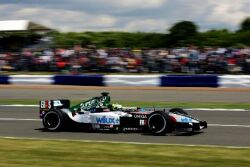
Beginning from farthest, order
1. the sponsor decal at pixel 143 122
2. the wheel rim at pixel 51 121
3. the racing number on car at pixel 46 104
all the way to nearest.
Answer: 1. the racing number on car at pixel 46 104
2. the wheel rim at pixel 51 121
3. the sponsor decal at pixel 143 122

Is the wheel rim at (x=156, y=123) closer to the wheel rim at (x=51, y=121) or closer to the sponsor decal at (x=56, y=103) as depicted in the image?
the wheel rim at (x=51, y=121)

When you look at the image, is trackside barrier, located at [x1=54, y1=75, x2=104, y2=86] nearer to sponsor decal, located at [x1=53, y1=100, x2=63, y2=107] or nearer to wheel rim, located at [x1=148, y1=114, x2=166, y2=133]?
sponsor decal, located at [x1=53, y1=100, x2=63, y2=107]

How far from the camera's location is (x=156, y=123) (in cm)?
Answer: 1114

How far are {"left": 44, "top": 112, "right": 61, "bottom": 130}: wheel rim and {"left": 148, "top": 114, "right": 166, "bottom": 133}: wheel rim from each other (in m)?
2.11

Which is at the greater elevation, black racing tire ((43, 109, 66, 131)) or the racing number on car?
the racing number on car

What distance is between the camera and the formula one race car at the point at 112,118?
1105 cm

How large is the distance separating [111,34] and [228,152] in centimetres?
4760

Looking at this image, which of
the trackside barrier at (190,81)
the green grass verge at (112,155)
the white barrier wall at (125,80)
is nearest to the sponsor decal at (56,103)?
the green grass verge at (112,155)

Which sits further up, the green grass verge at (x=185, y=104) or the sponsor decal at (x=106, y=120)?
→ the green grass verge at (x=185, y=104)

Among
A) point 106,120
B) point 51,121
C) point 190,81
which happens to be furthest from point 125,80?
point 106,120

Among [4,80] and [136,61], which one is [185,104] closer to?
[136,61]

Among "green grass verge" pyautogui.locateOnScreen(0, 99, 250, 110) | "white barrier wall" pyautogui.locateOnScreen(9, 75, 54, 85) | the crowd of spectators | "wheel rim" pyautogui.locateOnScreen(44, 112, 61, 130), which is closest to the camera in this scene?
"wheel rim" pyautogui.locateOnScreen(44, 112, 61, 130)

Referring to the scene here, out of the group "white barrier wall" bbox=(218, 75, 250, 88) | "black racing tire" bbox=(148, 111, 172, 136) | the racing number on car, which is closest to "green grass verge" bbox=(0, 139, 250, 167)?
"black racing tire" bbox=(148, 111, 172, 136)

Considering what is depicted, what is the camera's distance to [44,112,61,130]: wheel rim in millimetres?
12058
